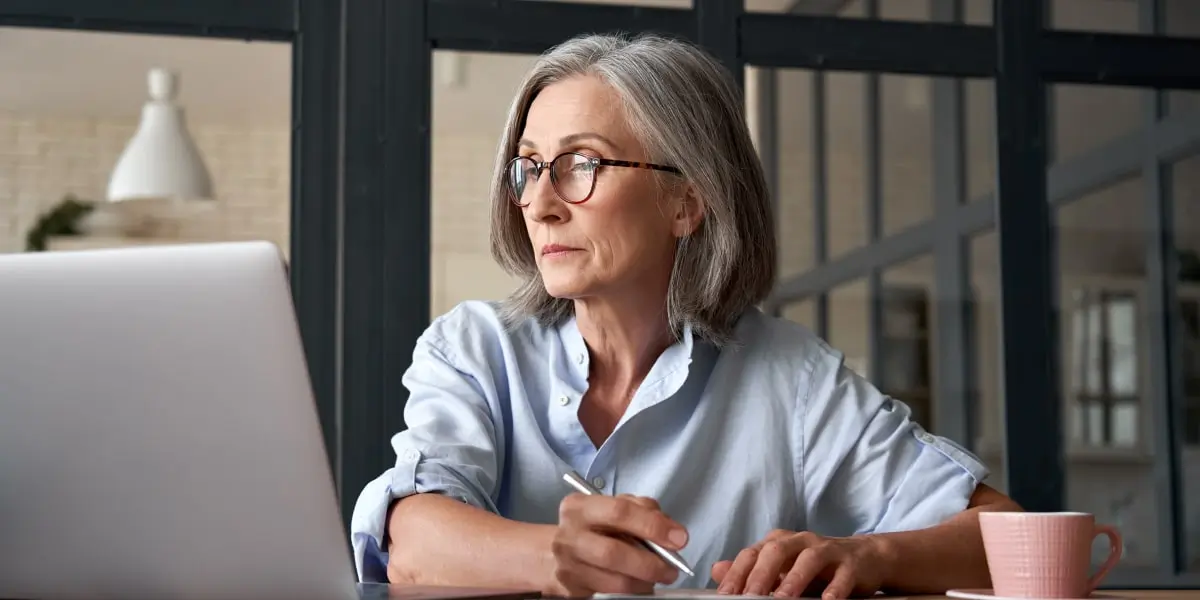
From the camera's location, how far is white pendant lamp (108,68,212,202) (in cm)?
429

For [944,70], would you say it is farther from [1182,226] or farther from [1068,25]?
[1182,226]

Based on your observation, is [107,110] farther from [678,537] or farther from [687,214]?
[678,537]

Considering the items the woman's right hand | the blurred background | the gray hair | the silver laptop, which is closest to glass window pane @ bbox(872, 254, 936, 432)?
the blurred background

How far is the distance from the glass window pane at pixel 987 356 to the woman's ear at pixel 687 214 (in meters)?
1.01

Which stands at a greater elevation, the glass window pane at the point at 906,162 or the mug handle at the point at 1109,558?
the glass window pane at the point at 906,162

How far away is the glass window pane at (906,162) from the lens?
2852mm

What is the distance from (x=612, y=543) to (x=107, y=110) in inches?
117

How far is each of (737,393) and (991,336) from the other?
115 centimetres

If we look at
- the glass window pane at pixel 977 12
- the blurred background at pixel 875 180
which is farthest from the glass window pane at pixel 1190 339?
the glass window pane at pixel 977 12

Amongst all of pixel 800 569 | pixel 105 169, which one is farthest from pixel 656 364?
pixel 105 169

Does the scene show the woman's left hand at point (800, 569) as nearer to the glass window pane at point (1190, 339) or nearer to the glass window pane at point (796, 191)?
the glass window pane at point (796, 191)

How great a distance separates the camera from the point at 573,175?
1.75 metres

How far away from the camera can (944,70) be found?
2.60m

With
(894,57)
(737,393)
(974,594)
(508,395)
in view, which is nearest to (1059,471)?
(894,57)
